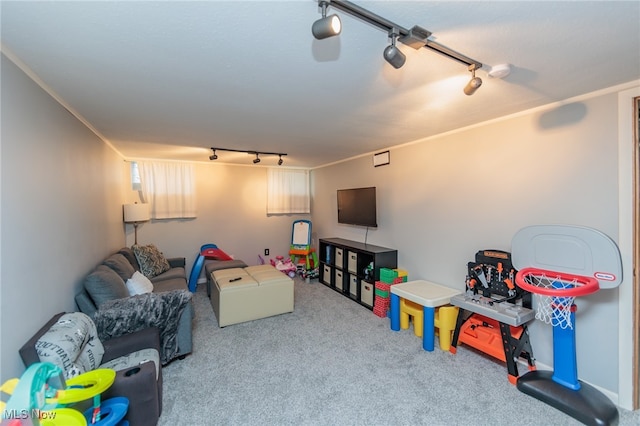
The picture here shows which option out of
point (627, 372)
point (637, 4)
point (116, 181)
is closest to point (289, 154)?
point (116, 181)

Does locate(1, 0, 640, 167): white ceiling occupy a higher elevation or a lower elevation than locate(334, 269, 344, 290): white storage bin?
higher

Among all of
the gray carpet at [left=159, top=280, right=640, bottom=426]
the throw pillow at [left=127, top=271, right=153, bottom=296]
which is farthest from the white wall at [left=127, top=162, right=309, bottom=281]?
the gray carpet at [left=159, top=280, right=640, bottom=426]

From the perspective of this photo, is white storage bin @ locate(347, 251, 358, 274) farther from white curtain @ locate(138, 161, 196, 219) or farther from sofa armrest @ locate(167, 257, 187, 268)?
white curtain @ locate(138, 161, 196, 219)

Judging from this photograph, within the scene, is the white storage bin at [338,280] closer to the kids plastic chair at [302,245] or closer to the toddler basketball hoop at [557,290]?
the kids plastic chair at [302,245]

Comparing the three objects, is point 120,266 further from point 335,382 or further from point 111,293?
point 335,382

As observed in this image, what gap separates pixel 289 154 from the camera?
444 cm

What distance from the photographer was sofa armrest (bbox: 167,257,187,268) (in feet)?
14.8

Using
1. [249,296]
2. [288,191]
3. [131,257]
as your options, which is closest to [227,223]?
[288,191]

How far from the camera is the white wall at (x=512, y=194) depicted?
2.03 metres

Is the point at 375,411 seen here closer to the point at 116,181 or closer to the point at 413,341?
the point at 413,341

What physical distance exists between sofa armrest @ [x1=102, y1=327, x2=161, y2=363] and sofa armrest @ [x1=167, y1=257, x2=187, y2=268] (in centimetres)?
245

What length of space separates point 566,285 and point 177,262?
5025 millimetres

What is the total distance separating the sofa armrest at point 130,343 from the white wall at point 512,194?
3011 millimetres

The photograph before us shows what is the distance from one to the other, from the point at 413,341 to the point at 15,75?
148 inches
